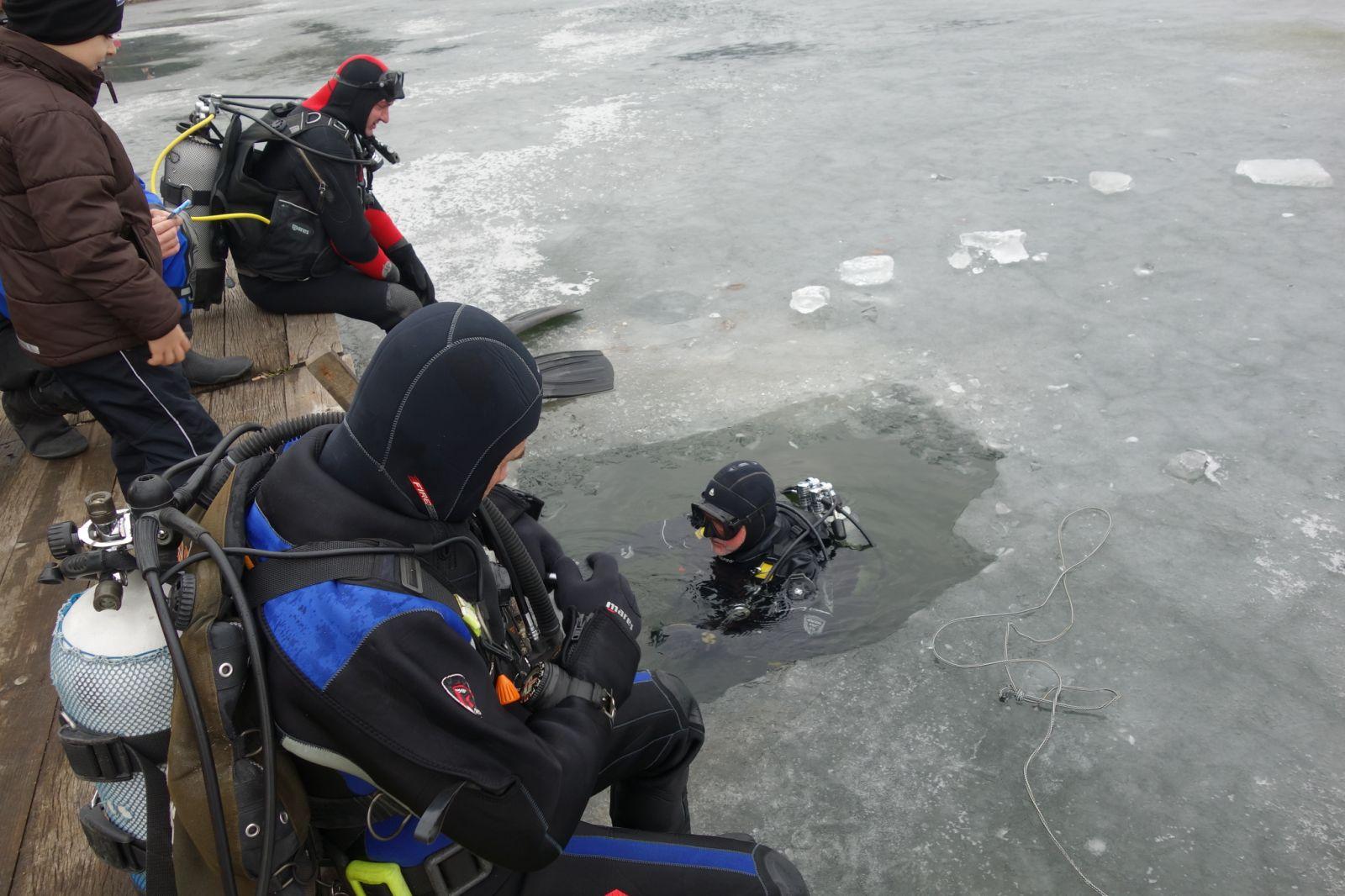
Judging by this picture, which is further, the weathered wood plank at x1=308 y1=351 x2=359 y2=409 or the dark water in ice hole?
the weathered wood plank at x1=308 y1=351 x2=359 y2=409

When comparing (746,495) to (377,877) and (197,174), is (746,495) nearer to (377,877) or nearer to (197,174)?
(377,877)

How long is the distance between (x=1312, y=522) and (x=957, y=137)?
456cm

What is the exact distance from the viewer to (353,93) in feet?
14.1

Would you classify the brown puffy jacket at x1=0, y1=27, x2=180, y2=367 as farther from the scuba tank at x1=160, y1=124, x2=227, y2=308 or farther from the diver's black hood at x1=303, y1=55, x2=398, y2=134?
the diver's black hood at x1=303, y1=55, x2=398, y2=134

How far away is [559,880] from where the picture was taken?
1.79 meters

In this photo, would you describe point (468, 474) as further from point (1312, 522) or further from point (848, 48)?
point (848, 48)

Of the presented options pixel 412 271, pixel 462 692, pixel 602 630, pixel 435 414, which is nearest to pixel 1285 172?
pixel 412 271

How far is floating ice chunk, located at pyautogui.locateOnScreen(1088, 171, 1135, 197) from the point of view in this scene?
241 inches

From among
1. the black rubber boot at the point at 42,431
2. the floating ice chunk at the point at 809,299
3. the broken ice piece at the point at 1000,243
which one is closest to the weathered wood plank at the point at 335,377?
the black rubber boot at the point at 42,431

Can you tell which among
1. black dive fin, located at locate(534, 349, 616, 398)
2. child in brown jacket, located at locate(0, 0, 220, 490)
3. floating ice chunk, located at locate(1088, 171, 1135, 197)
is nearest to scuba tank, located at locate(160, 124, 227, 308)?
A: child in brown jacket, located at locate(0, 0, 220, 490)

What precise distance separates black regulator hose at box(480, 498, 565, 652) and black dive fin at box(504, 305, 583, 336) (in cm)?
295

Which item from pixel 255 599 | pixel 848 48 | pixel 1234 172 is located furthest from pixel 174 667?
pixel 848 48

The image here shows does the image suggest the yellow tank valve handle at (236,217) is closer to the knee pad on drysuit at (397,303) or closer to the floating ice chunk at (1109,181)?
the knee pad on drysuit at (397,303)

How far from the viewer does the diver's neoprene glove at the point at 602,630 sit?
1.84 metres
